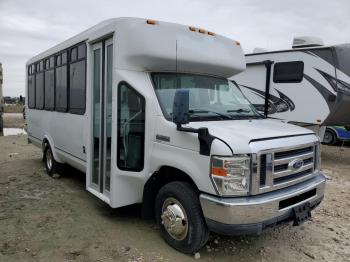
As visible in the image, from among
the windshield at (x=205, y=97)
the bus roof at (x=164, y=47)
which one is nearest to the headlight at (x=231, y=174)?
the windshield at (x=205, y=97)

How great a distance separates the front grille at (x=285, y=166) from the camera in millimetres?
3762

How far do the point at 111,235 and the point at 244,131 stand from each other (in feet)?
7.59

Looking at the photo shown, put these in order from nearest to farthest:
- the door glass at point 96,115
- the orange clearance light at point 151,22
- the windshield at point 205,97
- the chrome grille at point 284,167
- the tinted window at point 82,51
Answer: the chrome grille at point 284,167 → the windshield at point 205,97 → the orange clearance light at point 151,22 → the door glass at point 96,115 → the tinted window at point 82,51

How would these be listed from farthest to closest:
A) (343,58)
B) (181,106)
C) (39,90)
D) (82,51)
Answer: (343,58) < (39,90) < (82,51) < (181,106)

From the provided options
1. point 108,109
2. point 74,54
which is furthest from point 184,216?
point 74,54

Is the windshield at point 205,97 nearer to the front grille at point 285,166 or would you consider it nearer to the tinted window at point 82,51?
Result: the front grille at point 285,166

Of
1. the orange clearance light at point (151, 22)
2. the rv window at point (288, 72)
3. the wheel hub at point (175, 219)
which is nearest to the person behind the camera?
the wheel hub at point (175, 219)

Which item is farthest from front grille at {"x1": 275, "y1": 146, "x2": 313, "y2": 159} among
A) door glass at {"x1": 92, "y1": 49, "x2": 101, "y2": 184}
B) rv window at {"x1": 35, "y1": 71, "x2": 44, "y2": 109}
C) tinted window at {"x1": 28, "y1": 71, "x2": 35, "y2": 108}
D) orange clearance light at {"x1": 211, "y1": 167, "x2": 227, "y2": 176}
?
tinted window at {"x1": 28, "y1": 71, "x2": 35, "y2": 108}

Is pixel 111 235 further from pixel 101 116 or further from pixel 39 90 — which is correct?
pixel 39 90

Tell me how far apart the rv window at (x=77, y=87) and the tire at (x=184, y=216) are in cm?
246

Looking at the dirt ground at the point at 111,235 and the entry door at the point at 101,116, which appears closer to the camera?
the dirt ground at the point at 111,235

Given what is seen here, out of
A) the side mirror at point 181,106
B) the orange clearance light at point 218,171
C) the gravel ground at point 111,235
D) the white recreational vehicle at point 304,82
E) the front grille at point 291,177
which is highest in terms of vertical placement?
the white recreational vehicle at point 304,82

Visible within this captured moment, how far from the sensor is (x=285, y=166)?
4.01 meters

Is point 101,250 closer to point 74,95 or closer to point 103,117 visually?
point 103,117
